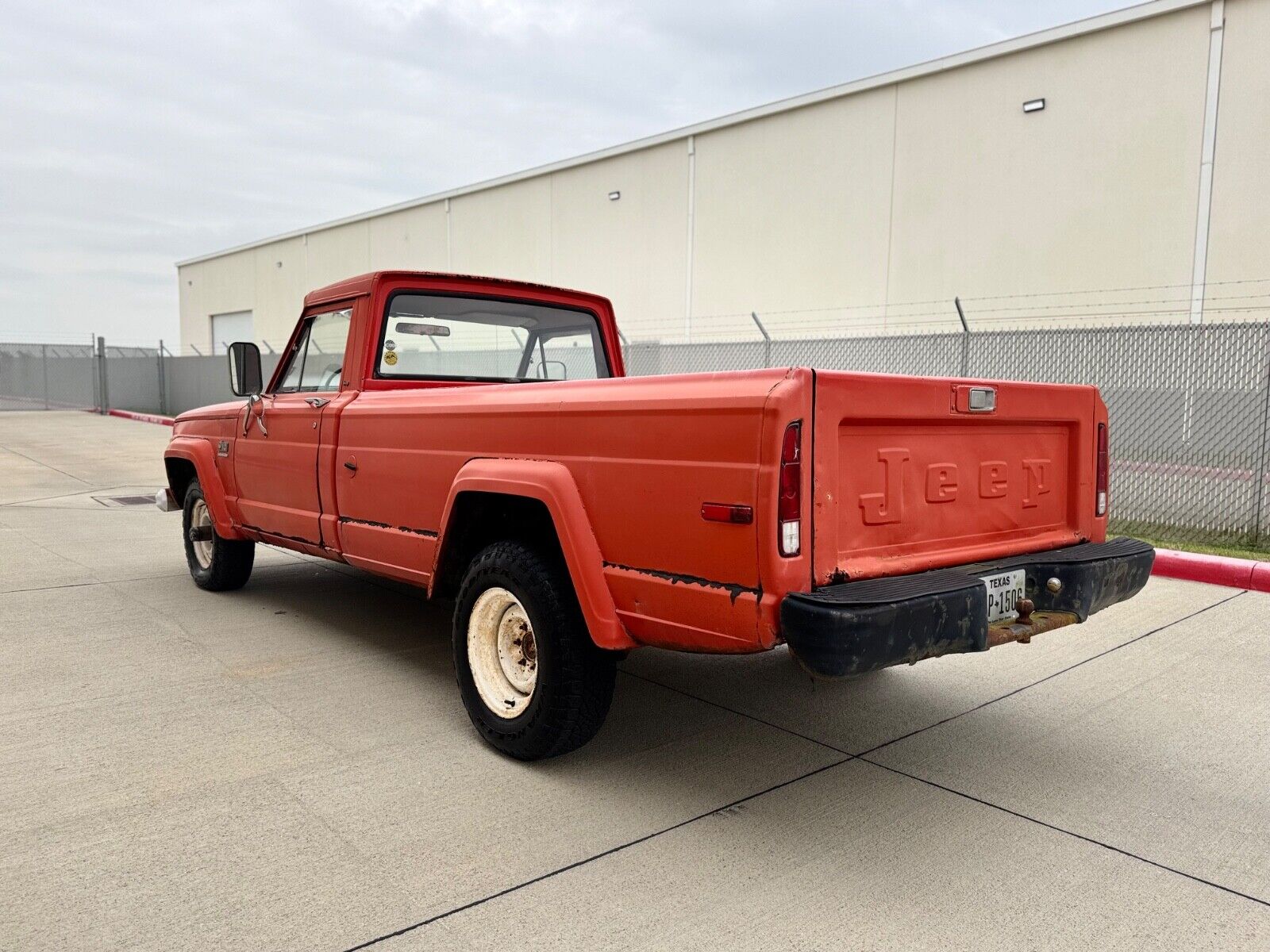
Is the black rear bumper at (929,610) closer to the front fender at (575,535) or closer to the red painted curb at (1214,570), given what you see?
the front fender at (575,535)

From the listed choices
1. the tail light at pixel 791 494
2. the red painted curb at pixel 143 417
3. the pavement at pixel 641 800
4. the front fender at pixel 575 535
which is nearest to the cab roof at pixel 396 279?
the front fender at pixel 575 535

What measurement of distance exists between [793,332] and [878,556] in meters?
16.0

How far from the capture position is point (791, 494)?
8.72ft

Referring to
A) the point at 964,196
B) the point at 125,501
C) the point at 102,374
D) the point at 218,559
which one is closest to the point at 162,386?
the point at 102,374

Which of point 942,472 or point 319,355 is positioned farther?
point 319,355

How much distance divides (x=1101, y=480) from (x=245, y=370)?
463 cm

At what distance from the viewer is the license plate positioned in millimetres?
3055

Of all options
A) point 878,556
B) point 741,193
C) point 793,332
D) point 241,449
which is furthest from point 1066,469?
point 741,193

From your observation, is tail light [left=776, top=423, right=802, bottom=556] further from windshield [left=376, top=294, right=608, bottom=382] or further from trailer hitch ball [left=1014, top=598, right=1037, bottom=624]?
windshield [left=376, top=294, right=608, bottom=382]

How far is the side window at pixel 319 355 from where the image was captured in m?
4.92

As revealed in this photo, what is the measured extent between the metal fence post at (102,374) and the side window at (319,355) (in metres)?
27.5

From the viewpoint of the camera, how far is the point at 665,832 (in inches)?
116

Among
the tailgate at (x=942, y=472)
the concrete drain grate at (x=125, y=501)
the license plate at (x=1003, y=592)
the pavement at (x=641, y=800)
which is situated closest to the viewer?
the pavement at (x=641, y=800)

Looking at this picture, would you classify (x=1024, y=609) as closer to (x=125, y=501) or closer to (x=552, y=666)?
(x=552, y=666)
